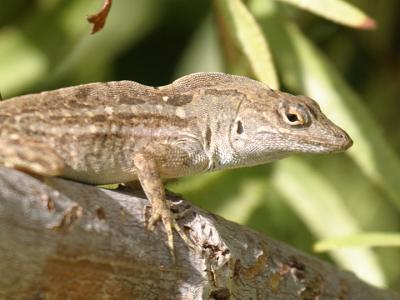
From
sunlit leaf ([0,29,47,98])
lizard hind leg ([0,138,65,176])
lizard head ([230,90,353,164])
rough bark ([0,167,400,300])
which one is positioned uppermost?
sunlit leaf ([0,29,47,98])

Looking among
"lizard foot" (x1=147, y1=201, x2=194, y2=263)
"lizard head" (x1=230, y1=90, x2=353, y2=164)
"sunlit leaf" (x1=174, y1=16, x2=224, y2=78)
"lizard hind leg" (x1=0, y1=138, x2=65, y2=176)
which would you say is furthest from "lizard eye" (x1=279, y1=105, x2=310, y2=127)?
"sunlit leaf" (x1=174, y1=16, x2=224, y2=78)

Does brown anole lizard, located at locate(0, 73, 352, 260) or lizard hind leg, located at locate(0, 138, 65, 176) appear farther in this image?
brown anole lizard, located at locate(0, 73, 352, 260)

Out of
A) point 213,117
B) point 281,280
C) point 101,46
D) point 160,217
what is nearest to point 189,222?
point 160,217

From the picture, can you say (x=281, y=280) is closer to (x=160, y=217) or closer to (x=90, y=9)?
(x=160, y=217)

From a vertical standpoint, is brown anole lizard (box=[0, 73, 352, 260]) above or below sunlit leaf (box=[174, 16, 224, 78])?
below

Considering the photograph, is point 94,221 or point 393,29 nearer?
point 94,221

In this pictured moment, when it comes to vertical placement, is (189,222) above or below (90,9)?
below

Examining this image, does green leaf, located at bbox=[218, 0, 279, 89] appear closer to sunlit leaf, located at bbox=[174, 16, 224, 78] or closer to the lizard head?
the lizard head
